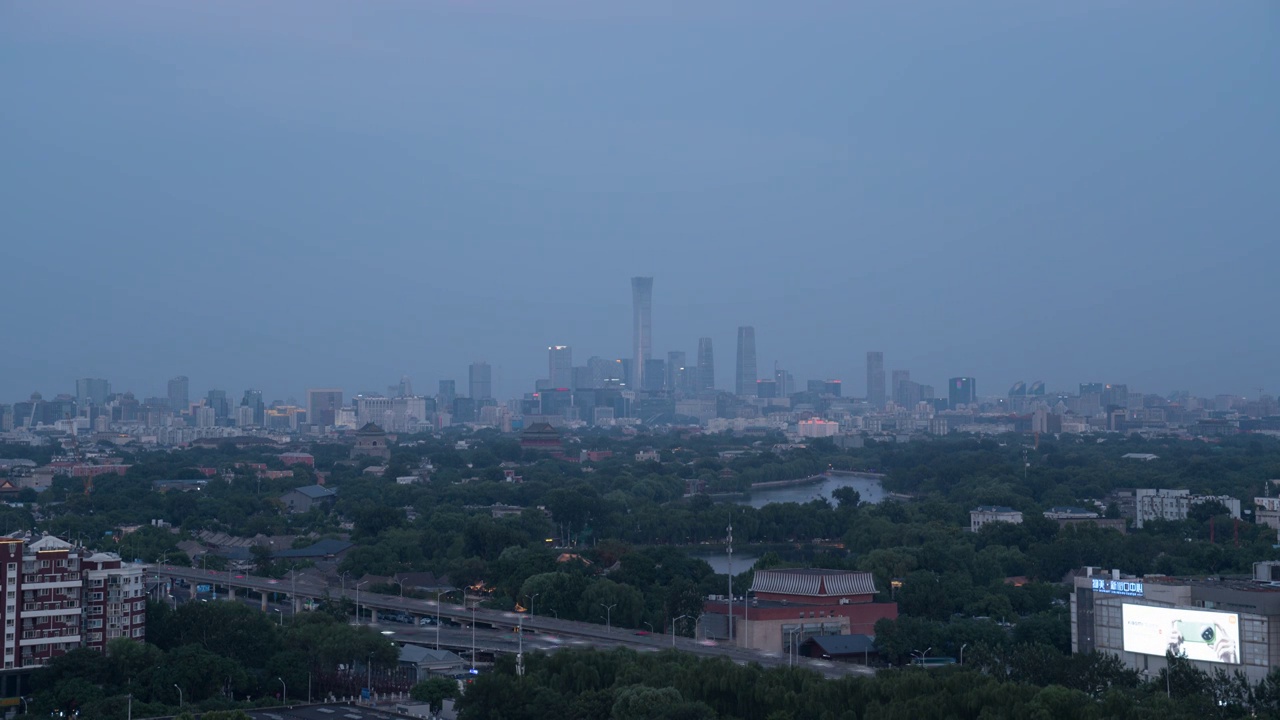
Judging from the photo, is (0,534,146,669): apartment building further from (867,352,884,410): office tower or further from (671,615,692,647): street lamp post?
(867,352,884,410): office tower

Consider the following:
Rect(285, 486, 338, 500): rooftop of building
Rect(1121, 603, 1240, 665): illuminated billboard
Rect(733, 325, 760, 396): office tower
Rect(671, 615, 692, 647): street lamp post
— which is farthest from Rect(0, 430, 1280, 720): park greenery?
Rect(733, 325, 760, 396): office tower

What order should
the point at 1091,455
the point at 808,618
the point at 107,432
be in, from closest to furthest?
the point at 808,618 → the point at 1091,455 → the point at 107,432

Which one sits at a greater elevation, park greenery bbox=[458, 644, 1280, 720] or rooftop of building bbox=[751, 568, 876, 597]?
rooftop of building bbox=[751, 568, 876, 597]

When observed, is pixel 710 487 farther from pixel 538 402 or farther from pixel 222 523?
pixel 538 402

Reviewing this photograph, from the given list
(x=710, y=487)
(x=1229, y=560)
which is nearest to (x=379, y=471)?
(x=710, y=487)

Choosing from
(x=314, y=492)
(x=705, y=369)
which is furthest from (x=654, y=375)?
(x=314, y=492)

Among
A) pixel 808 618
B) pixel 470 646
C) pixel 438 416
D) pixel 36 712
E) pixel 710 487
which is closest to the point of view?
pixel 36 712

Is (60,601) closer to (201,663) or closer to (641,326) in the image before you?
(201,663)
